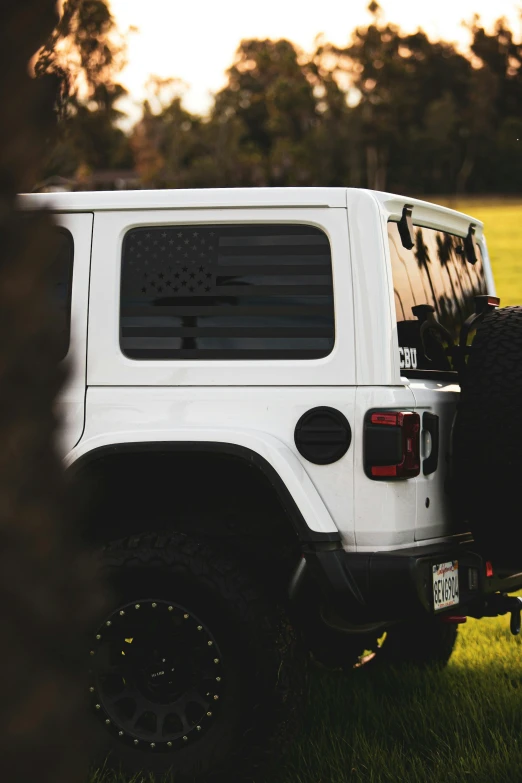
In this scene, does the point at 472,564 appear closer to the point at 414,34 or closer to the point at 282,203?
the point at 282,203

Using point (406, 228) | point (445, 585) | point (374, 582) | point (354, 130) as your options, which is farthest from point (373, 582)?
point (354, 130)

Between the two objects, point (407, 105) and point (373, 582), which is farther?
point (407, 105)

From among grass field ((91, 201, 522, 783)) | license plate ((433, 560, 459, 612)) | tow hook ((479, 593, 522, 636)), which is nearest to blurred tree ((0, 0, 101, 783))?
grass field ((91, 201, 522, 783))

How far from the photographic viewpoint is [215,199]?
156 inches

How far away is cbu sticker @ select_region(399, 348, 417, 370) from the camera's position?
3926 millimetres

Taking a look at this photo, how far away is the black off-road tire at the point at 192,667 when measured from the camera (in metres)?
3.65

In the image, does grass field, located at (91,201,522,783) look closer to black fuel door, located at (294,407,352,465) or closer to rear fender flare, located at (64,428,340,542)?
rear fender flare, located at (64,428,340,542)

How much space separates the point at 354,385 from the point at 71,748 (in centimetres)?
235

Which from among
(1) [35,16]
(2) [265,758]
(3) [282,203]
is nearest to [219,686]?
(2) [265,758]

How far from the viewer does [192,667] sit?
3.71m

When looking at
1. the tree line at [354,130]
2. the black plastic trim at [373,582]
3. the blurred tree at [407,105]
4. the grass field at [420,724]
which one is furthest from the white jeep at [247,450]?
the blurred tree at [407,105]

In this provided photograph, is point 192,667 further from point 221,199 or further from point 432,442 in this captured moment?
point 221,199

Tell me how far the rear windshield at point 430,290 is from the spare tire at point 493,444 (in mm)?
257

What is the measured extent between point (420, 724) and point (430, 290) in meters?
1.74
